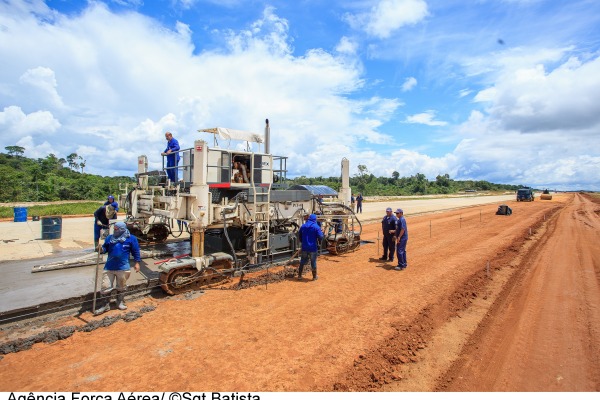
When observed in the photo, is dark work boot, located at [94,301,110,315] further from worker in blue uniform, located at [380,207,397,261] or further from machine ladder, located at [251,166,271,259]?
worker in blue uniform, located at [380,207,397,261]

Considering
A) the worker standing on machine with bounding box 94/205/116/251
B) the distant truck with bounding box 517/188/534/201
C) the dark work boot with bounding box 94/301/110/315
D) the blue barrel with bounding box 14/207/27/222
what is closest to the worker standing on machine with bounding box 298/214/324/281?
the dark work boot with bounding box 94/301/110/315

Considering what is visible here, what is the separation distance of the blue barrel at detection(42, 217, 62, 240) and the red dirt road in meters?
10.0

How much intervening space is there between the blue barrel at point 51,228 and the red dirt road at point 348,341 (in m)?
10.0

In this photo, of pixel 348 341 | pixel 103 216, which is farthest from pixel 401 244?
pixel 103 216

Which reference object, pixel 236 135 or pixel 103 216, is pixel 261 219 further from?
pixel 103 216

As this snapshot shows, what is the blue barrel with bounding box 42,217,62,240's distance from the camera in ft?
43.8

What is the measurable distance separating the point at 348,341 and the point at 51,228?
14.2m

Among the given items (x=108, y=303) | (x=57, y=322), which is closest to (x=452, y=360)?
Result: (x=108, y=303)

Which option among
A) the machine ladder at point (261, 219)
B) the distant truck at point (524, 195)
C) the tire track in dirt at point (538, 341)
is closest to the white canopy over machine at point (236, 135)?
the machine ladder at point (261, 219)

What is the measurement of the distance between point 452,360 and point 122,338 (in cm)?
518

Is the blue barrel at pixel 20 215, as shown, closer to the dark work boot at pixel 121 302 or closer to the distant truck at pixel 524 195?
the dark work boot at pixel 121 302

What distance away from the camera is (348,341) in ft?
16.9

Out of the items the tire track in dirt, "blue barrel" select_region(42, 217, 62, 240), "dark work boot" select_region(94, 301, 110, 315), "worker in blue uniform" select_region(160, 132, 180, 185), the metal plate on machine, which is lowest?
the tire track in dirt

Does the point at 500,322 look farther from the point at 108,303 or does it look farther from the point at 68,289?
the point at 68,289
